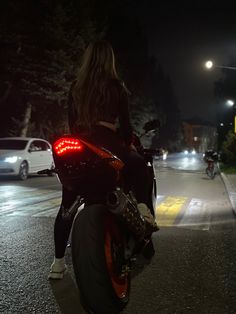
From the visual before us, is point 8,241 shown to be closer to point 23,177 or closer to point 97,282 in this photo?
point 97,282

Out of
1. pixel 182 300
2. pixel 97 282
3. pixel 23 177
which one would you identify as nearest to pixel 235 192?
pixel 23 177

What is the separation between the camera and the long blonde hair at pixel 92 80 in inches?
153

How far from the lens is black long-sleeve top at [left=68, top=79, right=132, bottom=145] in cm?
389

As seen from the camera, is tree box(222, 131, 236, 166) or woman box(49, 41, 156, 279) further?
tree box(222, 131, 236, 166)

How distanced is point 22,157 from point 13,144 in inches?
42.5

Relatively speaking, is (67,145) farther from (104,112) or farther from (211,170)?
(211,170)

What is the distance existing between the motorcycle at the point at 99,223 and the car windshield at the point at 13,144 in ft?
48.7

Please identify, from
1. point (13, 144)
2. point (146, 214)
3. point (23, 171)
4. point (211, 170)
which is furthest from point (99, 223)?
point (211, 170)

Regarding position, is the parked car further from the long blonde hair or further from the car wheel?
the long blonde hair

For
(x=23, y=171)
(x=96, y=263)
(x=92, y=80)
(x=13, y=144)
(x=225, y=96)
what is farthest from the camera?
(x=225, y=96)

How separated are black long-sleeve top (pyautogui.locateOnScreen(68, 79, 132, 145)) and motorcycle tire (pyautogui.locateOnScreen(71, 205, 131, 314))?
81cm

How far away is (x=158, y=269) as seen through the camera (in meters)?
4.78

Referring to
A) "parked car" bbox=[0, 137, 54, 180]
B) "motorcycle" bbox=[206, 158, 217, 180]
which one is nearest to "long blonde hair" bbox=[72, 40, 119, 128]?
"parked car" bbox=[0, 137, 54, 180]

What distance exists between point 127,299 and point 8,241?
2.76 meters
